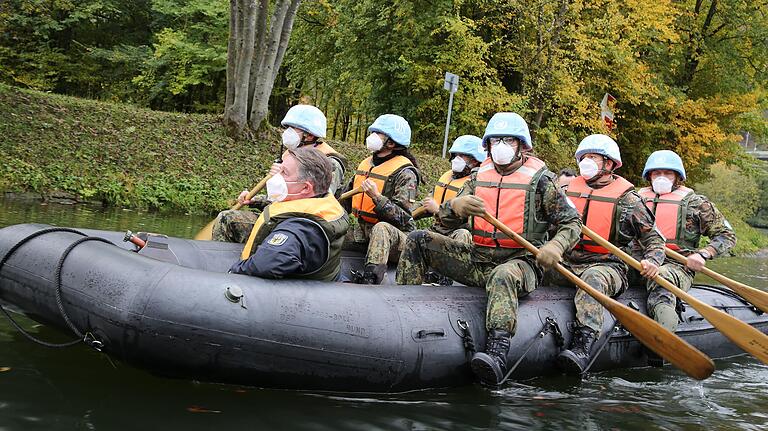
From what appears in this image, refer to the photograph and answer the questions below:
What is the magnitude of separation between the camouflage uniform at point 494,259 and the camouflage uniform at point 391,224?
0.39 meters

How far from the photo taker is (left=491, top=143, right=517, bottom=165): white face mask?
18.1 feet

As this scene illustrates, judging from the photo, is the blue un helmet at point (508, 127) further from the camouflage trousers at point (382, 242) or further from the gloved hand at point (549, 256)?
the camouflage trousers at point (382, 242)

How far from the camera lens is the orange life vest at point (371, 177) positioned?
6.75 meters

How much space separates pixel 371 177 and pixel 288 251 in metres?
2.36

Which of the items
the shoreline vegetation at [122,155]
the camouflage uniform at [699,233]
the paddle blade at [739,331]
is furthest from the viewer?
the shoreline vegetation at [122,155]

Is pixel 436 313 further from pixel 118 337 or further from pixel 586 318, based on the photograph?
pixel 118 337

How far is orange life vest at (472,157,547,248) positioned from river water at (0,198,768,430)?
111 centimetres

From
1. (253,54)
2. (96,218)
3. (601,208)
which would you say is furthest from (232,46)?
(601,208)

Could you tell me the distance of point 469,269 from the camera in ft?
19.1

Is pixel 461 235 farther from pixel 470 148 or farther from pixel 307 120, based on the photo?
pixel 307 120

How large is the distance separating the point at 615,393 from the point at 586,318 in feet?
1.95

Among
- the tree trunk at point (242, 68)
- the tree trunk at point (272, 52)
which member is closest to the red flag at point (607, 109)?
the tree trunk at point (272, 52)

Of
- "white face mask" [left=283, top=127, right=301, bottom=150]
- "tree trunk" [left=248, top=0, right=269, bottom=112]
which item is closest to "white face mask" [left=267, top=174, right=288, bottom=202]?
"white face mask" [left=283, top=127, right=301, bottom=150]

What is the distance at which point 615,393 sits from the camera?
5672 millimetres
